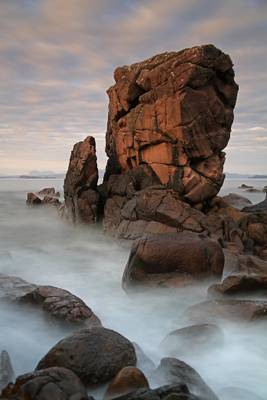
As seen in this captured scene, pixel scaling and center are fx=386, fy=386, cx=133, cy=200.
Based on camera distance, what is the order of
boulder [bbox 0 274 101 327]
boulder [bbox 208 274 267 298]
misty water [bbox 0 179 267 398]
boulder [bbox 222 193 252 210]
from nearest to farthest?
misty water [bbox 0 179 267 398] < boulder [bbox 0 274 101 327] < boulder [bbox 208 274 267 298] < boulder [bbox 222 193 252 210]

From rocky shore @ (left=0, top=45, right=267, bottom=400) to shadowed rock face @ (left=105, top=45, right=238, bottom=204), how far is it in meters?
0.06

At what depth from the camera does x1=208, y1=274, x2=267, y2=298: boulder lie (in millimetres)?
10344

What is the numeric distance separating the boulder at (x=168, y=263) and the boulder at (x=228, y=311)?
235 centimetres

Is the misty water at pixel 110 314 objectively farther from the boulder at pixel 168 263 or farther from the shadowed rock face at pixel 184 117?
the shadowed rock face at pixel 184 117

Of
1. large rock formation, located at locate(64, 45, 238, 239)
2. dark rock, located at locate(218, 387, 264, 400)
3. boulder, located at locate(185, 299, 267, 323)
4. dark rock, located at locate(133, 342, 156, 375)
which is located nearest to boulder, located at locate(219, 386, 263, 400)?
dark rock, located at locate(218, 387, 264, 400)

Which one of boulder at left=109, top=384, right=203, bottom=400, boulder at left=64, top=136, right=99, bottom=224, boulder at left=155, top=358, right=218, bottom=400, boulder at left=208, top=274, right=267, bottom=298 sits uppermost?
boulder at left=64, top=136, right=99, bottom=224

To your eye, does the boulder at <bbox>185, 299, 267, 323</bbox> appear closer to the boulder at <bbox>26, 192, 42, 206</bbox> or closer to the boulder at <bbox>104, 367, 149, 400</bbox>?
the boulder at <bbox>104, 367, 149, 400</bbox>

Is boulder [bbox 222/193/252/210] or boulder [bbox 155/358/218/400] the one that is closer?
boulder [bbox 155/358/218/400]

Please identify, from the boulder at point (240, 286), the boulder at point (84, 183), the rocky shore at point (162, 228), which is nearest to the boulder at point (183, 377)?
the rocky shore at point (162, 228)

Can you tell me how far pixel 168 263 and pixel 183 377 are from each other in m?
5.91

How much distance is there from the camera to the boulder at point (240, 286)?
1034cm

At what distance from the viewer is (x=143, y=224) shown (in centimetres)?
1972

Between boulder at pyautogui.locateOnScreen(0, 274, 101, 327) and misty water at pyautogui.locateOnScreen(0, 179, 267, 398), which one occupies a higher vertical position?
boulder at pyautogui.locateOnScreen(0, 274, 101, 327)

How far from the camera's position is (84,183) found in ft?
81.1
